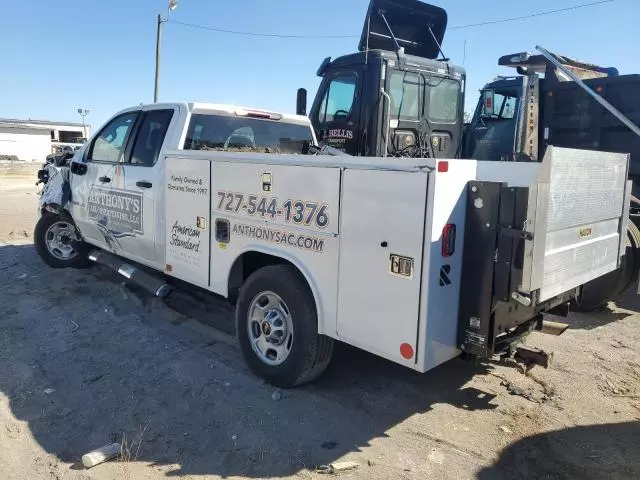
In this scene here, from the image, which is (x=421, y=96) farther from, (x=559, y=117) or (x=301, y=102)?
(x=559, y=117)

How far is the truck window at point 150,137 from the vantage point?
18.2 feet

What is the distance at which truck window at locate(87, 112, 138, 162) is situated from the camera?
20.1 feet

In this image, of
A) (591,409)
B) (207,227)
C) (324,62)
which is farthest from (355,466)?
(324,62)

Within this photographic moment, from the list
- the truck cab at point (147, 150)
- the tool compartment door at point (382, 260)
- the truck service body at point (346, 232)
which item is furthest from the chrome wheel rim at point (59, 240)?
the tool compartment door at point (382, 260)

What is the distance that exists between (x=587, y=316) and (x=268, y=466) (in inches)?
174

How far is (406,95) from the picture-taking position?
7176 mm

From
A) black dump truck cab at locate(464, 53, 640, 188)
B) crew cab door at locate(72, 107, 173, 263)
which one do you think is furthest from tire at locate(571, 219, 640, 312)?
crew cab door at locate(72, 107, 173, 263)

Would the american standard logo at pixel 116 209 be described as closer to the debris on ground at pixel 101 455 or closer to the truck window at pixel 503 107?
the debris on ground at pixel 101 455

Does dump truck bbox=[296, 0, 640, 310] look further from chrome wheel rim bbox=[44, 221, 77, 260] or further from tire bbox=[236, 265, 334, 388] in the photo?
chrome wheel rim bbox=[44, 221, 77, 260]

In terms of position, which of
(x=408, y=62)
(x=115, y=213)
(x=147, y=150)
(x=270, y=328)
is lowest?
(x=270, y=328)

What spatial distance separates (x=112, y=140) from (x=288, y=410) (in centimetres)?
407

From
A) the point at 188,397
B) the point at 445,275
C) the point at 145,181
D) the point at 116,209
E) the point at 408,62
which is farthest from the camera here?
the point at 408,62

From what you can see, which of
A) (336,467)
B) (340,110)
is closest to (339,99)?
(340,110)

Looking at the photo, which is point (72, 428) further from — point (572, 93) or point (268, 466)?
point (572, 93)
